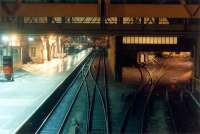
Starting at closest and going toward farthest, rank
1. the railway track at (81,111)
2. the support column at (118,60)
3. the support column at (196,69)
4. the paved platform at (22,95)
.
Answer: the paved platform at (22,95), the railway track at (81,111), the support column at (196,69), the support column at (118,60)

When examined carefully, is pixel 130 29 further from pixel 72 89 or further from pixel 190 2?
pixel 72 89

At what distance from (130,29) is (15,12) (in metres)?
4.91

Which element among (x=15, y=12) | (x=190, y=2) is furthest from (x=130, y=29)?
(x=15, y=12)

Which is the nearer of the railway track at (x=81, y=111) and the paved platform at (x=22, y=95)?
the paved platform at (x=22, y=95)

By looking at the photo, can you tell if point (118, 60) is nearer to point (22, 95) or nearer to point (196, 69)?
point (196, 69)

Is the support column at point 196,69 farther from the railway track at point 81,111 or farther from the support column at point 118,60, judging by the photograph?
the support column at point 118,60

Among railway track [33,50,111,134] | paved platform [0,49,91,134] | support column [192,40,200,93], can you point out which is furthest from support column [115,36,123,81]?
support column [192,40,200,93]

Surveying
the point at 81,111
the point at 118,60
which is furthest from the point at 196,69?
the point at 118,60

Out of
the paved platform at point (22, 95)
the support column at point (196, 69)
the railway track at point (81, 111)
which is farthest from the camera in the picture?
the support column at point (196, 69)

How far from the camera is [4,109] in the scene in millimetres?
22938

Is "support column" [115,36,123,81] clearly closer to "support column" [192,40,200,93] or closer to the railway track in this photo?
the railway track

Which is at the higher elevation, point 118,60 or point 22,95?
point 118,60

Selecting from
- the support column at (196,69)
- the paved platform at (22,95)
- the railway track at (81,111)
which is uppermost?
the support column at (196,69)

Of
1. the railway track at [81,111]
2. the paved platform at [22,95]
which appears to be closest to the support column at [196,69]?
the railway track at [81,111]
